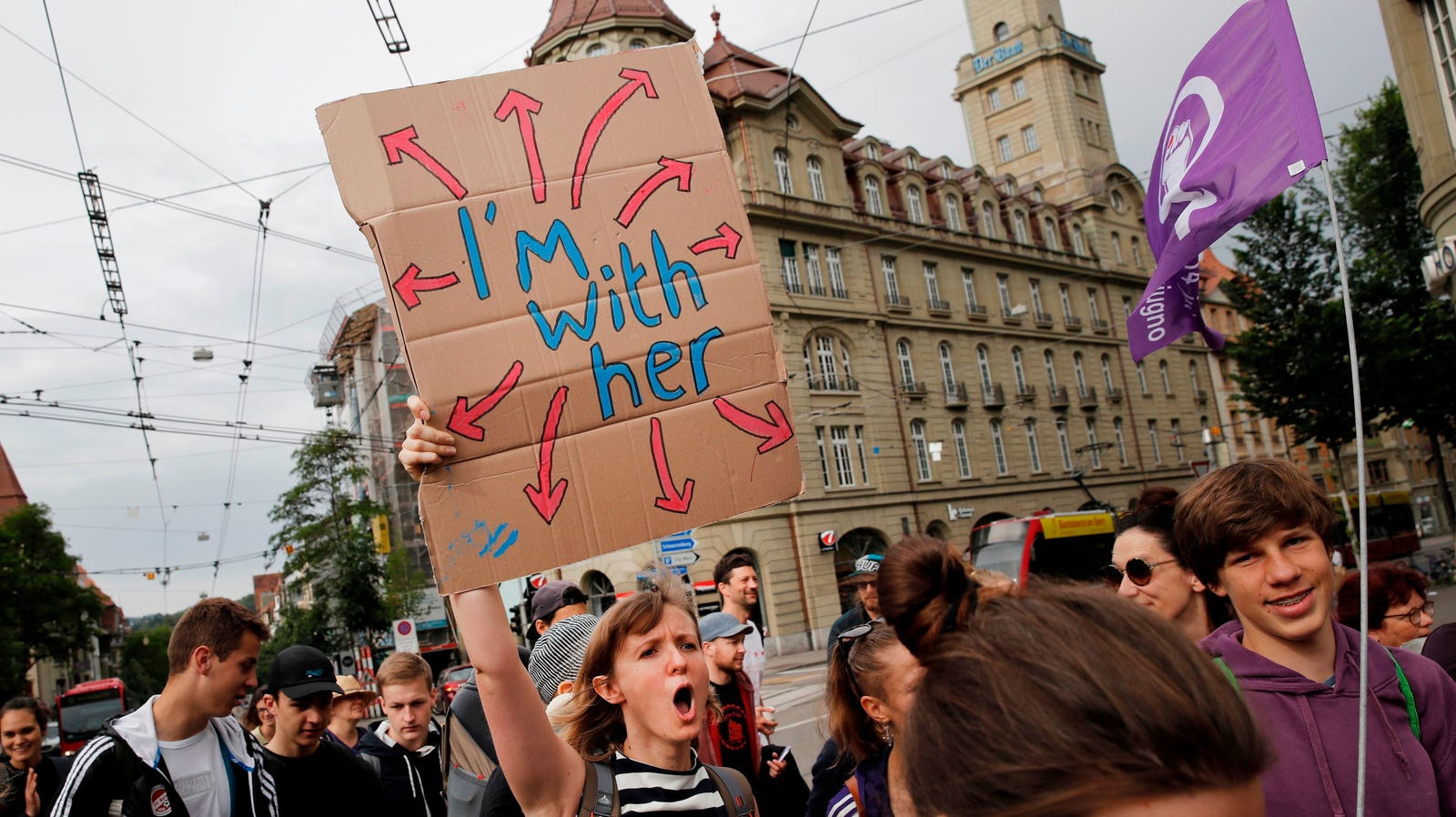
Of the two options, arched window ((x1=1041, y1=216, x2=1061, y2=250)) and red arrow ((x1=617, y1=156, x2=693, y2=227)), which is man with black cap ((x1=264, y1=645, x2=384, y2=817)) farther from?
arched window ((x1=1041, y1=216, x2=1061, y2=250))

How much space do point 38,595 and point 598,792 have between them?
54.0 m

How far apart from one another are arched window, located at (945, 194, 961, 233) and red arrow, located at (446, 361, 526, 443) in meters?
40.6

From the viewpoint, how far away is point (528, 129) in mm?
2805

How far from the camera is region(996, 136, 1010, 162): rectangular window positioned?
5425cm

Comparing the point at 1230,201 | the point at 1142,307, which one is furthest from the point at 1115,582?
the point at 1230,201

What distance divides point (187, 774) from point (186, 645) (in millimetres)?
445

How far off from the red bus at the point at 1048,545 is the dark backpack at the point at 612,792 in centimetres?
1795

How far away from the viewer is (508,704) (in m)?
2.40

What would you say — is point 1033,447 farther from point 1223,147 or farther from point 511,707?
point 511,707

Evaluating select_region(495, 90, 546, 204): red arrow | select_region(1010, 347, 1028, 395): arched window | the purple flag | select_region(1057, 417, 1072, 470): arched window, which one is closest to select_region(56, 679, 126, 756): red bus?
select_region(495, 90, 546, 204): red arrow

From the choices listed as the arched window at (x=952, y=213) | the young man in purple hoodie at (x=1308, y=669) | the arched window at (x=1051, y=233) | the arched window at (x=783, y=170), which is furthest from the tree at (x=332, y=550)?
the young man in purple hoodie at (x=1308, y=669)

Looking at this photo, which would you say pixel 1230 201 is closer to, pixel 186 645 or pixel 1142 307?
pixel 1142 307

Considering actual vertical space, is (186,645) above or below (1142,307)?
below

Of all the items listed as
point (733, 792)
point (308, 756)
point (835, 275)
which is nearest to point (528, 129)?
point (733, 792)
